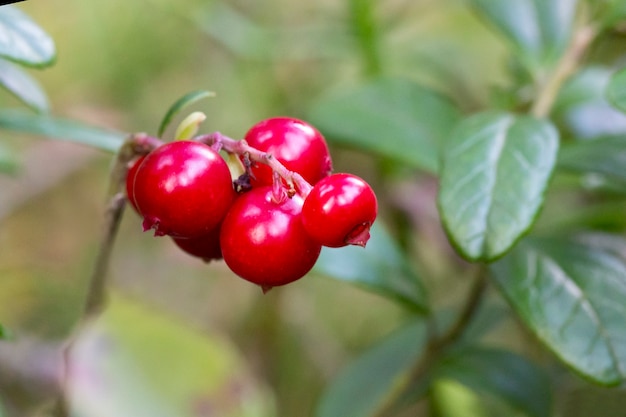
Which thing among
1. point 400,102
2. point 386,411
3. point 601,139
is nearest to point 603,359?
point 601,139

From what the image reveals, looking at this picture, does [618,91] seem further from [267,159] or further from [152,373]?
[152,373]

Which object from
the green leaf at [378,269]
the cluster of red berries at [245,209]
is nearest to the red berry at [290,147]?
the cluster of red berries at [245,209]

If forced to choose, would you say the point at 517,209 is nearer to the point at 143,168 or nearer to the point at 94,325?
the point at 143,168

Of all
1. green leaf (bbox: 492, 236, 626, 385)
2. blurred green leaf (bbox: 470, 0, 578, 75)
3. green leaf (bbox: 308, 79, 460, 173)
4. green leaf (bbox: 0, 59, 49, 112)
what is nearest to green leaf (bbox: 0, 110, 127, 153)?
green leaf (bbox: 0, 59, 49, 112)

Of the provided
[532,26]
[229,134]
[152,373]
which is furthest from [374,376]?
[229,134]

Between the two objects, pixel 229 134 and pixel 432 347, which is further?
pixel 229 134

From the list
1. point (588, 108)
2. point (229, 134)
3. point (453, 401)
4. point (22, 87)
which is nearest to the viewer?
point (22, 87)
